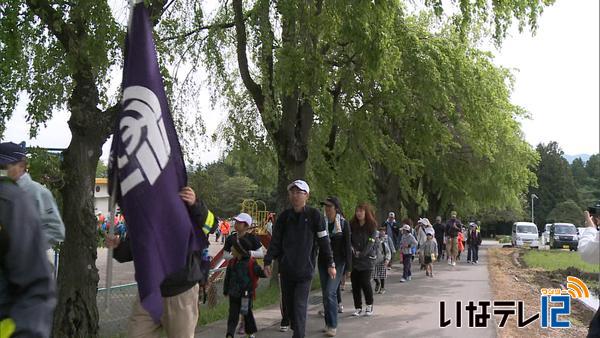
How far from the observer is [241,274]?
26.0 feet

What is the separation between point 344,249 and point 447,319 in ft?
7.58

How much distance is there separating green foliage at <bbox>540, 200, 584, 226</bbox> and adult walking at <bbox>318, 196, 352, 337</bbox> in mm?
79714

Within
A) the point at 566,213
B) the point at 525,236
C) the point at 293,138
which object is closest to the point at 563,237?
the point at 525,236

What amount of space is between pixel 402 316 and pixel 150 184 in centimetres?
699

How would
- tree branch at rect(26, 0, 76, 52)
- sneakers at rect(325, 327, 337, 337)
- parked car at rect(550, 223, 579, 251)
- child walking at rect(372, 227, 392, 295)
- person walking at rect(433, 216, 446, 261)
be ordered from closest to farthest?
tree branch at rect(26, 0, 76, 52) < sneakers at rect(325, 327, 337, 337) < child walking at rect(372, 227, 392, 295) < person walking at rect(433, 216, 446, 261) < parked car at rect(550, 223, 579, 251)

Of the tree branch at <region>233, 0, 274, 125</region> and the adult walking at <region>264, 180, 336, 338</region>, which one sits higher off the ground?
the tree branch at <region>233, 0, 274, 125</region>

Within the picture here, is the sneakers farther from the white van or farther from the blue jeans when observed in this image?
the white van

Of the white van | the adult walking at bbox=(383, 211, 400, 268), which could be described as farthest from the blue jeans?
the white van

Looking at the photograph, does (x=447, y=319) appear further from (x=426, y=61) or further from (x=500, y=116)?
(x=500, y=116)

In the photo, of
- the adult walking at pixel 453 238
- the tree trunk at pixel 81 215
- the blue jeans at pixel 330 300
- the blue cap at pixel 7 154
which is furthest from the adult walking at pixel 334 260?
the adult walking at pixel 453 238

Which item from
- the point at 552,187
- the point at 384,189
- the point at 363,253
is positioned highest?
the point at 552,187

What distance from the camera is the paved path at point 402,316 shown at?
29.5 feet

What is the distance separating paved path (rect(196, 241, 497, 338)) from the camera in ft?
29.5

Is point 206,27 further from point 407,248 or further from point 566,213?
point 566,213
